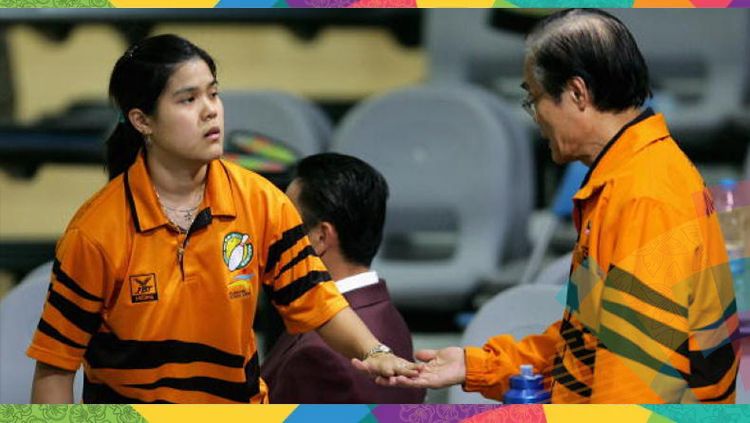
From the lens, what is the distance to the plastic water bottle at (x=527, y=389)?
1813 millimetres

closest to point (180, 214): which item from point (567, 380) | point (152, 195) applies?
point (152, 195)

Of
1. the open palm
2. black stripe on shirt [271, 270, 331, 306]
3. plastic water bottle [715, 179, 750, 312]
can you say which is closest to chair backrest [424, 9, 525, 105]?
plastic water bottle [715, 179, 750, 312]

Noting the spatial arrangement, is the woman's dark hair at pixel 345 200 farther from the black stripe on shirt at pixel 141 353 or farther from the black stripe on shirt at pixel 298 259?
the black stripe on shirt at pixel 141 353

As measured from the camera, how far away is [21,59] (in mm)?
4336

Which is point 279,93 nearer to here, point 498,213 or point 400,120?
point 400,120

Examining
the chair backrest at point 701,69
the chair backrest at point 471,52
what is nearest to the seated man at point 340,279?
the chair backrest at point 701,69

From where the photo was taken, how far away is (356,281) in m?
2.11

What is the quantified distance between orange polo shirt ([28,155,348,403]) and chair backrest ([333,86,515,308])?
4.39 feet

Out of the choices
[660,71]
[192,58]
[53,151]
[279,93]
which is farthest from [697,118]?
[192,58]

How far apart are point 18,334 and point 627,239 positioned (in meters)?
1.00

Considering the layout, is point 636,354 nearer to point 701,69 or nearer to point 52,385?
point 52,385

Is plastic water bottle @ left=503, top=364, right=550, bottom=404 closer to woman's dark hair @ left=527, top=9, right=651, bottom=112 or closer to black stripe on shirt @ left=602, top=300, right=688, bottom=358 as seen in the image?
black stripe on shirt @ left=602, top=300, right=688, bottom=358

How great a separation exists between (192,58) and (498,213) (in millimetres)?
1820

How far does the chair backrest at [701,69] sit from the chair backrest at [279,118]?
34.9 inches
